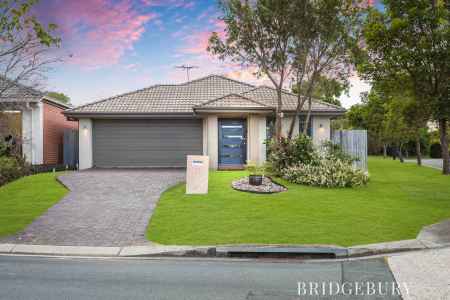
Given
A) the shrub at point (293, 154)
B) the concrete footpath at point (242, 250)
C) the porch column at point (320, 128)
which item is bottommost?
the concrete footpath at point (242, 250)

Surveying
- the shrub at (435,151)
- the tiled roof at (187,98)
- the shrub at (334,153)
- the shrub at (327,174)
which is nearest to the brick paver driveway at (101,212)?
the shrub at (327,174)

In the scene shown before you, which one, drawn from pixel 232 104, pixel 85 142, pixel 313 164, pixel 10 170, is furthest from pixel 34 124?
pixel 313 164

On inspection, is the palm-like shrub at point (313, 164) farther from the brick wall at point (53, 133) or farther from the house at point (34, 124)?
the brick wall at point (53, 133)

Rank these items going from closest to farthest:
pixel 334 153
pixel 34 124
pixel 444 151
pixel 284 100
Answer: pixel 334 153 < pixel 34 124 < pixel 444 151 < pixel 284 100

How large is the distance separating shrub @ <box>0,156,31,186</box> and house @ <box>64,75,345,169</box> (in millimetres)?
2922

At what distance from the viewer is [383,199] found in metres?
12.0

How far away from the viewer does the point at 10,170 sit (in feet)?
52.3

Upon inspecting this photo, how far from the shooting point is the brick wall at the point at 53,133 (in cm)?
2077

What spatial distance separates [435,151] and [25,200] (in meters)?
43.7

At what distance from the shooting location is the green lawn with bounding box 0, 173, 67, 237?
9.54 meters

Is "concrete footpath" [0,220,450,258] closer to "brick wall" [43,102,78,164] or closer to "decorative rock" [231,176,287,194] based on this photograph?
"decorative rock" [231,176,287,194]

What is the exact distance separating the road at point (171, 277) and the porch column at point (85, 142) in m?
12.8

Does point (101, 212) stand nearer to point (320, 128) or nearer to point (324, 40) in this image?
point (324, 40)

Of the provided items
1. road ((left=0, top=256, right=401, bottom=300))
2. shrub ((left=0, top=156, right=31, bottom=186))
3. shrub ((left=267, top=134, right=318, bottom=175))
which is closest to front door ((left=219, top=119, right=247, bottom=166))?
shrub ((left=267, top=134, right=318, bottom=175))
